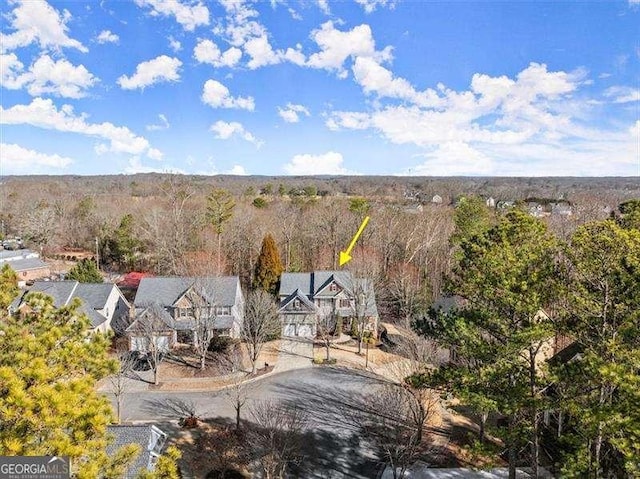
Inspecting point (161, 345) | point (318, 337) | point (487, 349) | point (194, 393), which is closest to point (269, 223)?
point (318, 337)

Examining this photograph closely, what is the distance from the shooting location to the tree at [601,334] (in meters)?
9.65

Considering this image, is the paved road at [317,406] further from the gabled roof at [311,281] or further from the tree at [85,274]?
the tree at [85,274]

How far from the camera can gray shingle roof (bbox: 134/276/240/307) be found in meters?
34.7

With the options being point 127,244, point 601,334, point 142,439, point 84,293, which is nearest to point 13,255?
point 127,244

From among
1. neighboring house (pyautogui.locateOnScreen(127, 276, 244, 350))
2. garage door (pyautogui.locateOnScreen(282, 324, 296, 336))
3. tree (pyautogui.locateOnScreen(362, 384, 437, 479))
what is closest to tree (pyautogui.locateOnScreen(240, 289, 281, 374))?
neighboring house (pyautogui.locateOnScreen(127, 276, 244, 350))

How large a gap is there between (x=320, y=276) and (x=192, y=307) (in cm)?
1209

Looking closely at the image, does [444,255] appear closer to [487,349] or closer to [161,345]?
[161,345]

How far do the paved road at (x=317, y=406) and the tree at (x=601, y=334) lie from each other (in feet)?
34.6

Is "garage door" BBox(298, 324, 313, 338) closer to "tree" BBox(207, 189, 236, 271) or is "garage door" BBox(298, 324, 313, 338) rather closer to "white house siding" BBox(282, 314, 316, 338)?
"white house siding" BBox(282, 314, 316, 338)

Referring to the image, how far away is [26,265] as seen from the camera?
180ft

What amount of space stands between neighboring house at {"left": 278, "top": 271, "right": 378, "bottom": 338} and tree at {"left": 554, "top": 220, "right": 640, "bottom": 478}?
23.8 meters

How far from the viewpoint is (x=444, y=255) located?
4828 centimetres

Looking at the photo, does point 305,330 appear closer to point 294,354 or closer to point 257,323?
point 294,354

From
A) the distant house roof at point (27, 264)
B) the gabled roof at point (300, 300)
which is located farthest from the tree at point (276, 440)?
the distant house roof at point (27, 264)
